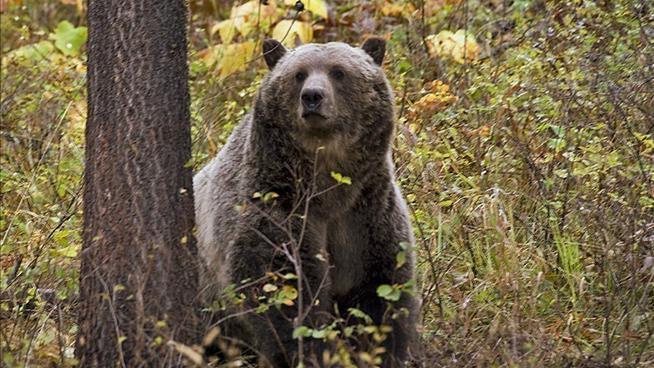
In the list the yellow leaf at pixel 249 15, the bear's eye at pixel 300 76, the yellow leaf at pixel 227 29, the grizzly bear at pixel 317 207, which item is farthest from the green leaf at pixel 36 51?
the bear's eye at pixel 300 76

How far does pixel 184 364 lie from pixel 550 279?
2191mm

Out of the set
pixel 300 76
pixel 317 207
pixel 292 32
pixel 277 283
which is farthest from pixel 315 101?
pixel 292 32

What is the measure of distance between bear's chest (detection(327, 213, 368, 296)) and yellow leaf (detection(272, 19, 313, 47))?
316cm

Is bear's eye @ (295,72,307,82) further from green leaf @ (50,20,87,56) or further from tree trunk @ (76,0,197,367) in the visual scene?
green leaf @ (50,20,87,56)

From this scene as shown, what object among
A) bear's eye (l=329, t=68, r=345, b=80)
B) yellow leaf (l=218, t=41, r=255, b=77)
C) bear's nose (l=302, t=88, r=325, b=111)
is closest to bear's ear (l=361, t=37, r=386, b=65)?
bear's eye (l=329, t=68, r=345, b=80)

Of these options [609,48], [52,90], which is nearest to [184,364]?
[609,48]

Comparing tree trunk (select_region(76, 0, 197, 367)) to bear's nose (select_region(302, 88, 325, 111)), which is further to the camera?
bear's nose (select_region(302, 88, 325, 111))

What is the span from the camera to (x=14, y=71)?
9523 millimetres

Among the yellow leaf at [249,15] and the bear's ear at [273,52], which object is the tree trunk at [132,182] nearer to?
the bear's ear at [273,52]

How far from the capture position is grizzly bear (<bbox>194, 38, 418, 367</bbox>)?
5.48m

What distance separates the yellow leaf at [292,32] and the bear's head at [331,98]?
2.85 meters

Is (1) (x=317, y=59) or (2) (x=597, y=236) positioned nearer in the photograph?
(1) (x=317, y=59)

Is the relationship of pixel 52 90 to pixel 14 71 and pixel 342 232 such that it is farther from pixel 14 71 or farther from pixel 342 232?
pixel 342 232

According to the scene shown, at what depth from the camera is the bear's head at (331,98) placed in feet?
18.3
